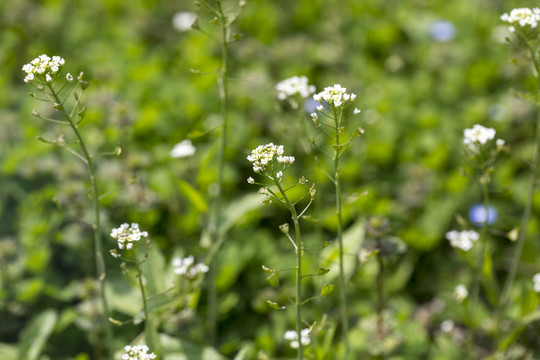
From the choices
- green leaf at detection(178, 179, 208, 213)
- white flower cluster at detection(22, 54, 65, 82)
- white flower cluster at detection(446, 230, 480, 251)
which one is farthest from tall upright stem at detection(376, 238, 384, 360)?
white flower cluster at detection(22, 54, 65, 82)

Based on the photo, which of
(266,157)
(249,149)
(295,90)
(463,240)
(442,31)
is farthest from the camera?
(442,31)

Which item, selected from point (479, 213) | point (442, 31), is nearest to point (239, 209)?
point (479, 213)

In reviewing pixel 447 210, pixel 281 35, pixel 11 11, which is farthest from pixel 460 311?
pixel 11 11

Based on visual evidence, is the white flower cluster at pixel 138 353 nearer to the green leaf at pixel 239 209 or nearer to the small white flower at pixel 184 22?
the green leaf at pixel 239 209

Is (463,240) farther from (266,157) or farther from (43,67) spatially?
(43,67)

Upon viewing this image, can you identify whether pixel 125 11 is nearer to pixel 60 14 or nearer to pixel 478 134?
pixel 60 14

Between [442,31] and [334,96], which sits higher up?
[334,96]

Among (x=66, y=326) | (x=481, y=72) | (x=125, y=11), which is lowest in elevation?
(x=66, y=326)
